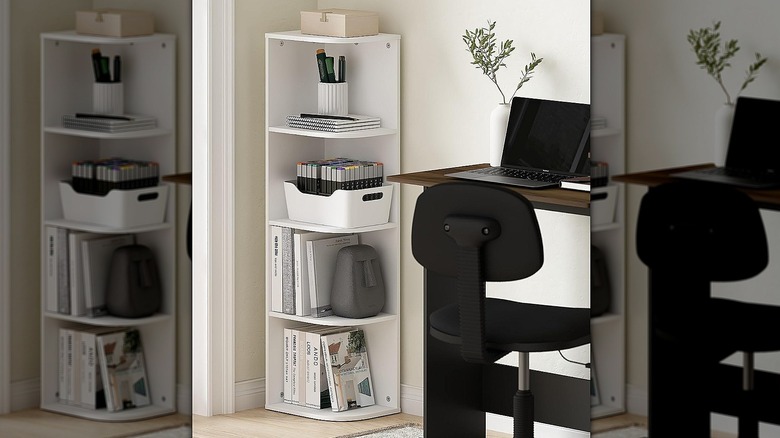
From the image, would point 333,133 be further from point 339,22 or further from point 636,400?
point 636,400

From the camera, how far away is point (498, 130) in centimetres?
341

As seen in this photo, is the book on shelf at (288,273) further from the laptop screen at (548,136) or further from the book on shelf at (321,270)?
the laptop screen at (548,136)

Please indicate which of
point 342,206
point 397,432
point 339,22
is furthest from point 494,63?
point 397,432

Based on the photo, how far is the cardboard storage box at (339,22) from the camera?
3.73 metres

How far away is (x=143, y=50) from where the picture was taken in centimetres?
122

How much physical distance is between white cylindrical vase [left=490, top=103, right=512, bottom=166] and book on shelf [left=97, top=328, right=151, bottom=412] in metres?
2.26

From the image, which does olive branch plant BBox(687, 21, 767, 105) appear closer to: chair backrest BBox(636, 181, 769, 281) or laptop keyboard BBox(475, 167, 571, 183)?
chair backrest BBox(636, 181, 769, 281)

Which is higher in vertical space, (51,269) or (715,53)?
(715,53)

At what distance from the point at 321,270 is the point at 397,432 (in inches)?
24.6

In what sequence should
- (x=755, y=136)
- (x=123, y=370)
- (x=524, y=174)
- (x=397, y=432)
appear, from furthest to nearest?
(x=397, y=432) < (x=524, y=174) < (x=123, y=370) < (x=755, y=136)

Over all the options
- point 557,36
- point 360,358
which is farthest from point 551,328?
point 360,358

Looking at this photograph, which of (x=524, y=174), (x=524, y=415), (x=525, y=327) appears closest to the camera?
(x=525, y=327)

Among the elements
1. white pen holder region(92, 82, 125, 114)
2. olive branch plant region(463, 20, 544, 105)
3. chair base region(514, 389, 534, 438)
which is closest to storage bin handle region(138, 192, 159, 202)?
white pen holder region(92, 82, 125, 114)

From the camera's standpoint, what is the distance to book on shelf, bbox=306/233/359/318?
3.87m
